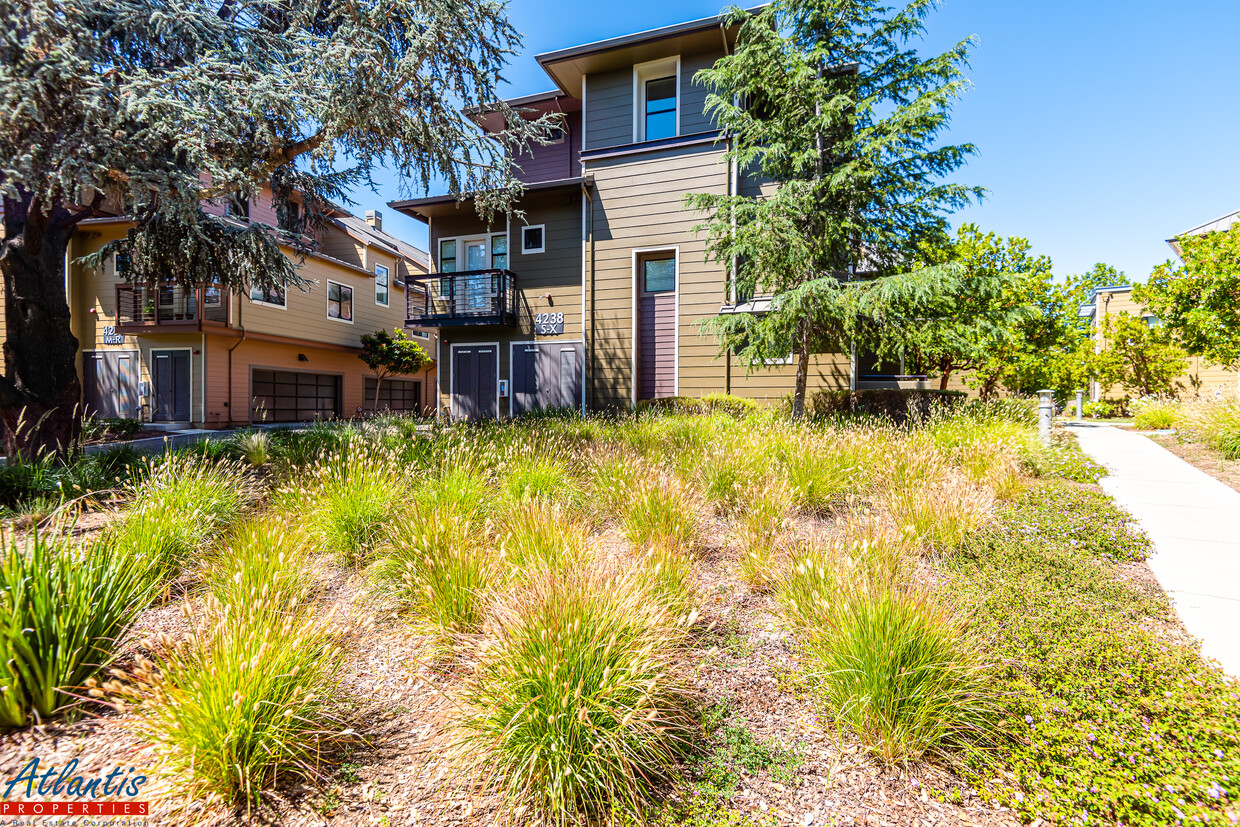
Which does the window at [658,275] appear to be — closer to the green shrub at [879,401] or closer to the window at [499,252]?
the window at [499,252]

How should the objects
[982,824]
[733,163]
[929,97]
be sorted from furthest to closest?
[733,163], [929,97], [982,824]

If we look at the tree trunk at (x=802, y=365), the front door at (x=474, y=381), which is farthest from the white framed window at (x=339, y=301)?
the tree trunk at (x=802, y=365)

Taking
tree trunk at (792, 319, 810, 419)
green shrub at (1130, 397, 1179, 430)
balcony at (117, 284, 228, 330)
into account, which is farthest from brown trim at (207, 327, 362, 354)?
green shrub at (1130, 397, 1179, 430)

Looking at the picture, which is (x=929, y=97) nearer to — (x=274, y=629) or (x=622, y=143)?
(x=622, y=143)

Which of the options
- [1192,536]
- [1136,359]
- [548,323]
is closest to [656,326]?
[548,323]

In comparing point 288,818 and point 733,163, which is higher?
point 733,163

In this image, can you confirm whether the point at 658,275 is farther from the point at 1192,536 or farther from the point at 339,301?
the point at 339,301

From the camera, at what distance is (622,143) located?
545 inches

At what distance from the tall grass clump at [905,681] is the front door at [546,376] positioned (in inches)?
478

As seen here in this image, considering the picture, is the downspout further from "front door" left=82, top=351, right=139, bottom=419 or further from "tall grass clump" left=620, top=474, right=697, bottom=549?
"tall grass clump" left=620, top=474, right=697, bottom=549

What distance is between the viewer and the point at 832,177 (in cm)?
934

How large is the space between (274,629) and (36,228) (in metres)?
8.60

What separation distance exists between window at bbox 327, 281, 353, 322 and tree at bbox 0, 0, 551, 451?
513 inches

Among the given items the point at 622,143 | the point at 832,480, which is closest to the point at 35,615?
the point at 832,480
